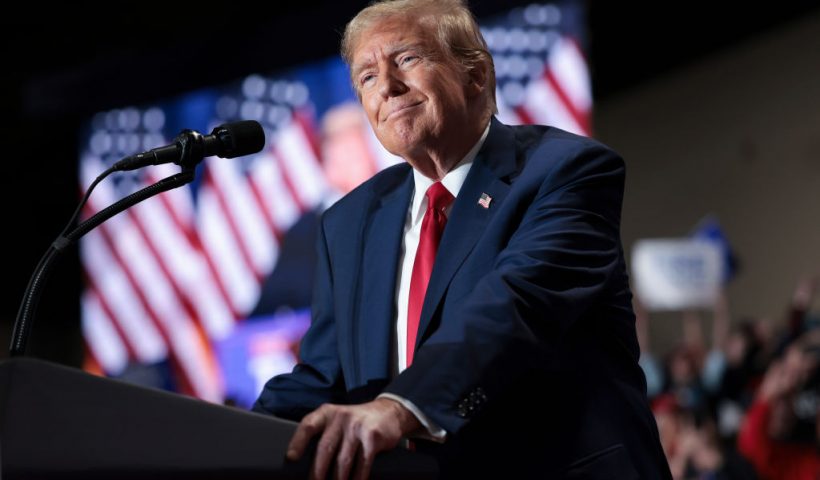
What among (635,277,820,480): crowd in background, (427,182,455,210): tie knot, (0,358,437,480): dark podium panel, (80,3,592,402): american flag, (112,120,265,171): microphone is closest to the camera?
(0,358,437,480): dark podium panel

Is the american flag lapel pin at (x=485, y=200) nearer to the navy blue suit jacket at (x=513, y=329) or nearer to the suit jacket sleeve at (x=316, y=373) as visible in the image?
the navy blue suit jacket at (x=513, y=329)

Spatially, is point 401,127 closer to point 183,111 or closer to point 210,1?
point 183,111

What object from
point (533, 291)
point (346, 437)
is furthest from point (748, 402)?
point (346, 437)

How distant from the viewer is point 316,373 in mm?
1593

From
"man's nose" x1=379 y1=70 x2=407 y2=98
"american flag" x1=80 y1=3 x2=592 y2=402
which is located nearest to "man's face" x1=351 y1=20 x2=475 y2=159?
"man's nose" x1=379 y1=70 x2=407 y2=98

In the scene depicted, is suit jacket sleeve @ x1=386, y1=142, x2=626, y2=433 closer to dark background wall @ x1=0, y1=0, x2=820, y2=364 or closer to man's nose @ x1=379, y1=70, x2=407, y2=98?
man's nose @ x1=379, y1=70, x2=407, y2=98

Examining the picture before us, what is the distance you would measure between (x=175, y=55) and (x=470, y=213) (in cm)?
478

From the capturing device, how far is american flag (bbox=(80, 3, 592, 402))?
5.29 m

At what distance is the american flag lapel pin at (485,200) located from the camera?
4.87 ft

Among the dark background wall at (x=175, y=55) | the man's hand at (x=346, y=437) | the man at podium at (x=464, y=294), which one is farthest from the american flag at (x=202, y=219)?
the man's hand at (x=346, y=437)

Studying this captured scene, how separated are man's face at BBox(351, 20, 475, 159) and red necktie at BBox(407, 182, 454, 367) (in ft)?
0.27

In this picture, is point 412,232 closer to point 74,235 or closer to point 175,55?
point 74,235

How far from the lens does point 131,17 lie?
22.3ft

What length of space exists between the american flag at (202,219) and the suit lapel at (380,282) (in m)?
3.21
